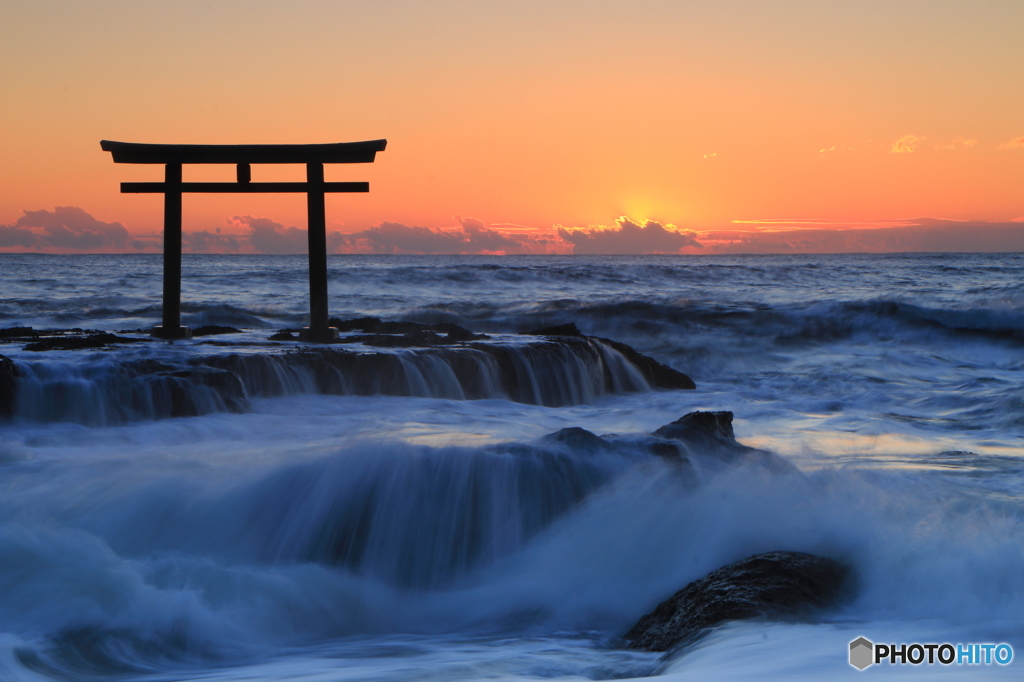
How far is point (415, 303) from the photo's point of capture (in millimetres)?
24641

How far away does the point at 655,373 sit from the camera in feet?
35.1

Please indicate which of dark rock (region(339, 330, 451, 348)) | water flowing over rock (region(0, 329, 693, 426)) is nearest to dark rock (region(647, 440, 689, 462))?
water flowing over rock (region(0, 329, 693, 426))

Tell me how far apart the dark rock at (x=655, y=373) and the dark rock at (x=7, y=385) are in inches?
280

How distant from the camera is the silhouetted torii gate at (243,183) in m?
9.47

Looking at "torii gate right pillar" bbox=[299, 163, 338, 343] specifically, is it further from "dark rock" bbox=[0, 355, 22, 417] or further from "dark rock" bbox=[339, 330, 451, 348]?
"dark rock" bbox=[0, 355, 22, 417]

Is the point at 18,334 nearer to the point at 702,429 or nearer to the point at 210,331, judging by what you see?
the point at 210,331

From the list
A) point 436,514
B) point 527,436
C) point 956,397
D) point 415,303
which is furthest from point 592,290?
point 436,514

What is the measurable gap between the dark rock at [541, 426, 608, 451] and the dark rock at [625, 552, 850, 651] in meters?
1.91

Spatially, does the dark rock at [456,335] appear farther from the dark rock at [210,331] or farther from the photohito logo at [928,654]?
the photohito logo at [928,654]

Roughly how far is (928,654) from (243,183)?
896cm

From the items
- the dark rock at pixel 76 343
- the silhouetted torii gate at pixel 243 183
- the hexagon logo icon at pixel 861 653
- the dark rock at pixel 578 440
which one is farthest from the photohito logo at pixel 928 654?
the dark rock at pixel 76 343

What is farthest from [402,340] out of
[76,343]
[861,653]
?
[861,653]

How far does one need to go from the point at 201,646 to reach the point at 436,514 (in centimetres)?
183

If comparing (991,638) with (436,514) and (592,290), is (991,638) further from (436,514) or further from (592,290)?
(592,290)
